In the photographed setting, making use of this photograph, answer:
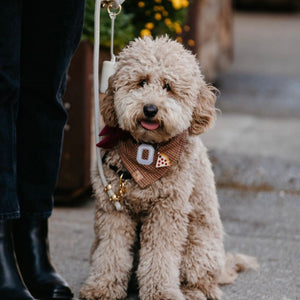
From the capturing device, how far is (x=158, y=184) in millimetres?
2664

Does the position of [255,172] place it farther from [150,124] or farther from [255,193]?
[150,124]

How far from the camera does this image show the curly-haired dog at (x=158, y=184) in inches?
99.3

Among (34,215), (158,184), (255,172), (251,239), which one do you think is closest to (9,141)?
(34,215)

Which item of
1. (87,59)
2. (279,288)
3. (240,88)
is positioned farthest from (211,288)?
(240,88)

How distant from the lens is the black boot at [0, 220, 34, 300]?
2406 millimetres

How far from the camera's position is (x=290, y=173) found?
196 inches

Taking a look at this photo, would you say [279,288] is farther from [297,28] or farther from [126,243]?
[297,28]

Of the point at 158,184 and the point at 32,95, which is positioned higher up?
the point at 32,95

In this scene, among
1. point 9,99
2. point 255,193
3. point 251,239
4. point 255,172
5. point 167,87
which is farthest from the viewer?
point 255,172

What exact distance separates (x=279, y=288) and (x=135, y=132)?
1053mm

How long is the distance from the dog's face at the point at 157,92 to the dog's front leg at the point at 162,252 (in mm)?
318

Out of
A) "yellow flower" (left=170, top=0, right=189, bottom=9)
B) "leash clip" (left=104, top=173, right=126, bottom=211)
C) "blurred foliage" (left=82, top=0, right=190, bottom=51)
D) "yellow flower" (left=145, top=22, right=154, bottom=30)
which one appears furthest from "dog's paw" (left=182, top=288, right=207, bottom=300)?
"yellow flower" (left=170, top=0, right=189, bottom=9)

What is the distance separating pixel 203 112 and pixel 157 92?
23 centimetres

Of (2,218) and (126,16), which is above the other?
(126,16)
